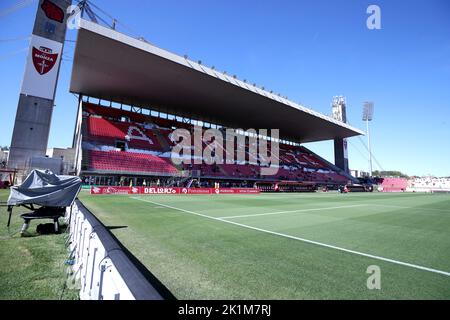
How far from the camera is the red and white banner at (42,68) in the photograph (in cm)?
2898

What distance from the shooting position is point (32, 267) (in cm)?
419

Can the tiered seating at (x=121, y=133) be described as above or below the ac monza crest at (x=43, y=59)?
below

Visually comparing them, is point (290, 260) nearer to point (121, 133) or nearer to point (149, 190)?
point (149, 190)

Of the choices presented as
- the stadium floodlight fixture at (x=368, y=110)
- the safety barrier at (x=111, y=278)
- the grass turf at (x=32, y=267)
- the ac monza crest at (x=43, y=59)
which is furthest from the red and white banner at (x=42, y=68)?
the stadium floodlight fixture at (x=368, y=110)

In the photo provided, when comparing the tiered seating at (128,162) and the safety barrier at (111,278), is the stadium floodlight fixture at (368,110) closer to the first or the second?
the tiered seating at (128,162)

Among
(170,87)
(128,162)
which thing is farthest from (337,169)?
(128,162)

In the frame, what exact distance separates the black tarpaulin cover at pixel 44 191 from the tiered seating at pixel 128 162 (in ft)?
79.1

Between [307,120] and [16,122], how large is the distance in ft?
154

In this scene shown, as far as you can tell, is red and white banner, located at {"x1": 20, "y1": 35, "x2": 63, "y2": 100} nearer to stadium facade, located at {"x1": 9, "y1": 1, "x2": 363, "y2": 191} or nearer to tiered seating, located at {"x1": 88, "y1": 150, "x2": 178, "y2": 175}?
stadium facade, located at {"x1": 9, "y1": 1, "x2": 363, "y2": 191}

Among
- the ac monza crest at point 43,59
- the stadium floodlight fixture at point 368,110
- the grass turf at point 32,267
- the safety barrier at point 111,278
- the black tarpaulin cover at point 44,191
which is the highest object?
the stadium floodlight fixture at point 368,110

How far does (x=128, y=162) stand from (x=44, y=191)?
88.8ft
